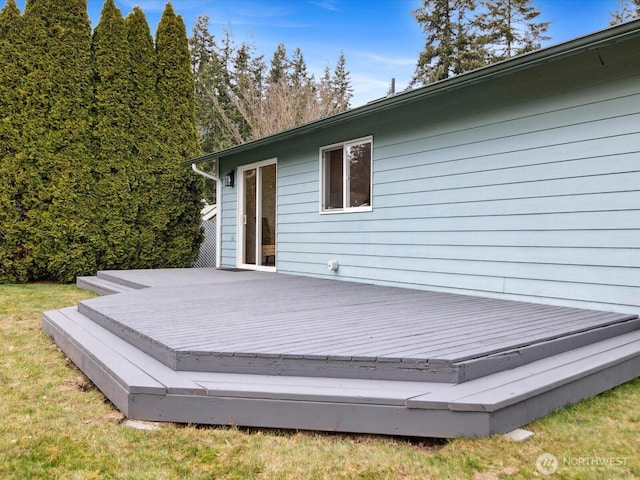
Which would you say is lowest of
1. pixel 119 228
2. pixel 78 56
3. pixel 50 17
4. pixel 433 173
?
pixel 119 228

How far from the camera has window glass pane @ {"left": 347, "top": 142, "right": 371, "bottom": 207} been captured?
5539mm

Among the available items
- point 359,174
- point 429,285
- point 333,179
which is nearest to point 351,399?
point 429,285

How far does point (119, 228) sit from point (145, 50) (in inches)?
120

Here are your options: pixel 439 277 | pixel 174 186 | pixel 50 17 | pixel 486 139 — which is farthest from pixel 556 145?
pixel 50 17

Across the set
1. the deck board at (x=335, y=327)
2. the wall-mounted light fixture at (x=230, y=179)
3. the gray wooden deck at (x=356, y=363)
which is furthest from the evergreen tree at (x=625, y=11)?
the gray wooden deck at (x=356, y=363)

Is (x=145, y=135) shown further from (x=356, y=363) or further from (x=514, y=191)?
(x=356, y=363)

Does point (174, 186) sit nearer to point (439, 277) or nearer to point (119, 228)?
point (119, 228)

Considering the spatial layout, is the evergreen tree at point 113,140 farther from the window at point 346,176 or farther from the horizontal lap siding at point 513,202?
the horizontal lap siding at point 513,202

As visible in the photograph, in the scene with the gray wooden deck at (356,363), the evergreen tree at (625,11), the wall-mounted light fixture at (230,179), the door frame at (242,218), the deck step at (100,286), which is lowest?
the deck step at (100,286)

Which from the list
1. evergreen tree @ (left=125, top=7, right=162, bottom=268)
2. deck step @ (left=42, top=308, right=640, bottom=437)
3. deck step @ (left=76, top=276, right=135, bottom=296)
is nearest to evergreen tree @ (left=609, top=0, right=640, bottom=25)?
evergreen tree @ (left=125, top=7, right=162, bottom=268)

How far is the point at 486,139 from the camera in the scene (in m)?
4.24

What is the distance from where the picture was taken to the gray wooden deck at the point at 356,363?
6.40ft

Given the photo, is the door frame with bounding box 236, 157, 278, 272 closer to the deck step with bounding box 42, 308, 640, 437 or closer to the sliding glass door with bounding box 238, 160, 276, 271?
the sliding glass door with bounding box 238, 160, 276, 271

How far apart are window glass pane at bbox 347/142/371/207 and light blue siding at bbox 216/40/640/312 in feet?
0.50
